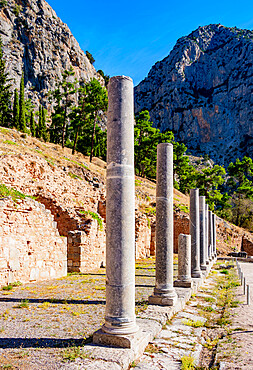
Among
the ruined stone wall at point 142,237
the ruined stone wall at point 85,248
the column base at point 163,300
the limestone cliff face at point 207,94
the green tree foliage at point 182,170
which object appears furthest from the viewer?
the limestone cliff face at point 207,94

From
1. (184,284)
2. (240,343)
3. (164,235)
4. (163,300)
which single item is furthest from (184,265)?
(240,343)

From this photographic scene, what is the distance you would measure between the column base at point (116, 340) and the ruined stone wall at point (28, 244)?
665cm

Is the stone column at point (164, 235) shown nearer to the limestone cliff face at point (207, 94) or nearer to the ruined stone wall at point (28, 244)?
the ruined stone wall at point (28, 244)

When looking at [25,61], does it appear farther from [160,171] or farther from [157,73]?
[160,171]

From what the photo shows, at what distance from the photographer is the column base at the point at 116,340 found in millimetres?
5121

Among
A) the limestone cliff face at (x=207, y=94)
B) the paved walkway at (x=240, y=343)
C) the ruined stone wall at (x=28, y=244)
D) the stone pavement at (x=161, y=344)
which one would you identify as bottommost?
the paved walkway at (x=240, y=343)

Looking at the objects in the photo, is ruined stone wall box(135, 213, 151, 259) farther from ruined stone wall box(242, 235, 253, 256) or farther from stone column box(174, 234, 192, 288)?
ruined stone wall box(242, 235, 253, 256)

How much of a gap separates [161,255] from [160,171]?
2.29 metres

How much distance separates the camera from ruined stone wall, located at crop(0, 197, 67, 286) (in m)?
11.3

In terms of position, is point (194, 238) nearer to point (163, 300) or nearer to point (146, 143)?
point (163, 300)

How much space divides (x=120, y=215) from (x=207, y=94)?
130 meters

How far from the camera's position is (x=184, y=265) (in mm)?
11516

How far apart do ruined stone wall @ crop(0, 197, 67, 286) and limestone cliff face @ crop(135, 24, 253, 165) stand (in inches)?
4053

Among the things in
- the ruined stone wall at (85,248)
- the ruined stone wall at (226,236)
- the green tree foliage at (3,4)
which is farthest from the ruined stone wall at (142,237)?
the green tree foliage at (3,4)
